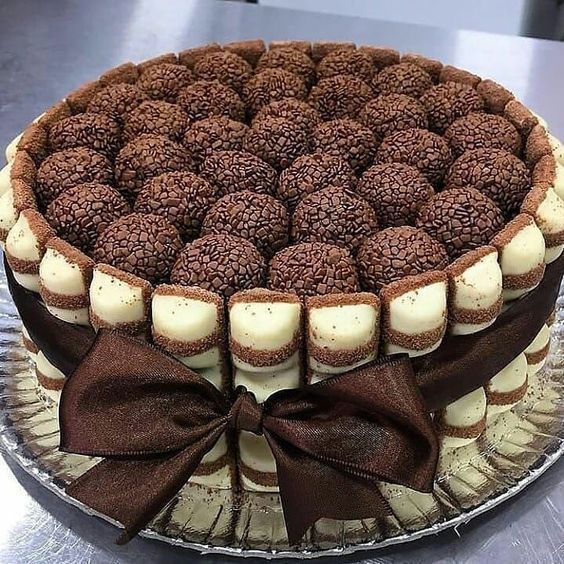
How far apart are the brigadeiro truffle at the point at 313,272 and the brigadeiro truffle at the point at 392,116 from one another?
0.34 metres

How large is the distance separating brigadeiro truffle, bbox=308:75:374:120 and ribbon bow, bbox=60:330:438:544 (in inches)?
21.0

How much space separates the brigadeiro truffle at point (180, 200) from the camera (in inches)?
43.8

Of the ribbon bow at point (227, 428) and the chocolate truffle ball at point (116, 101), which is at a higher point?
the chocolate truffle ball at point (116, 101)

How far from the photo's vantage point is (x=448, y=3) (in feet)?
9.96

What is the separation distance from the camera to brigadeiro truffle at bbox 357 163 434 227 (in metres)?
1.13

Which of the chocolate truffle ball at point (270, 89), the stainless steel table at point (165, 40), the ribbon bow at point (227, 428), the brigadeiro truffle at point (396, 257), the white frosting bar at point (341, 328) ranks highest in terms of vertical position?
the chocolate truffle ball at point (270, 89)

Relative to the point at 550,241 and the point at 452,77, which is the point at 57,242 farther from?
the point at 452,77

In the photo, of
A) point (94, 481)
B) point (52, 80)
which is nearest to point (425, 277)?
point (94, 481)

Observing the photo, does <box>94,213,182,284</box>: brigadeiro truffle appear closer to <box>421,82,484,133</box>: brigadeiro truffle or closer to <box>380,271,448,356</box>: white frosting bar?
<box>380,271,448,356</box>: white frosting bar

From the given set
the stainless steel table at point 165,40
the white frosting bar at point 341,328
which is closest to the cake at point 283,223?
the white frosting bar at point 341,328

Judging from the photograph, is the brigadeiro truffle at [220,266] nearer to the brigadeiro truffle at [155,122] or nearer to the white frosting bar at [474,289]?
the white frosting bar at [474,289]

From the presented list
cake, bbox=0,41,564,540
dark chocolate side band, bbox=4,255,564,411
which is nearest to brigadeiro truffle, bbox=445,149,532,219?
cake, bbox=0,41,564,540

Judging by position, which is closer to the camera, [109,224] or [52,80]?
[109,224]

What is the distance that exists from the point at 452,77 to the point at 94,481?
826 millimetres
